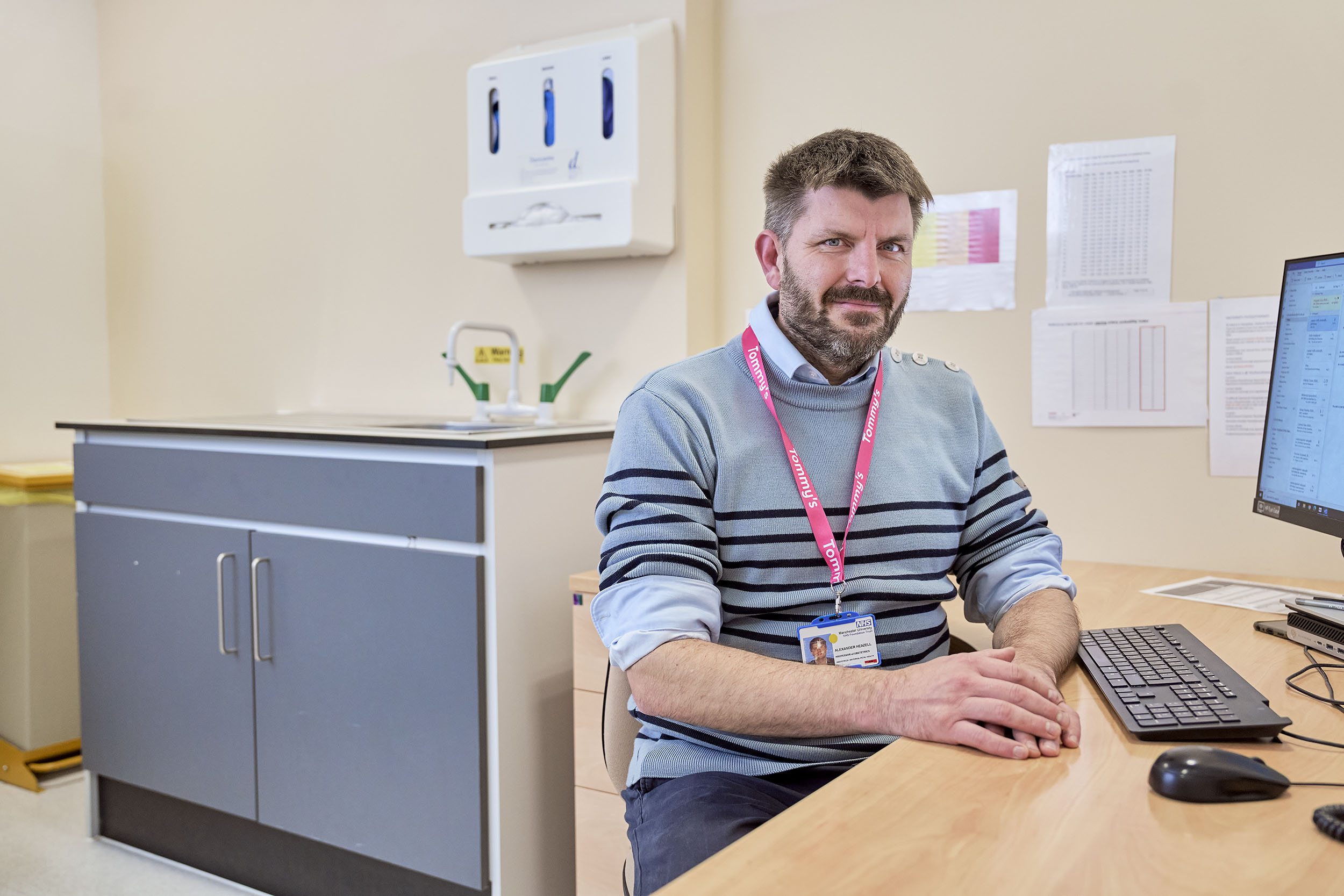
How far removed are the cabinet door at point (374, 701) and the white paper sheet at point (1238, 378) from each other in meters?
1.43

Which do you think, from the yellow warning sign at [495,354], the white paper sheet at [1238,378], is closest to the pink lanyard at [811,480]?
the white paper sheet at [1238,378]

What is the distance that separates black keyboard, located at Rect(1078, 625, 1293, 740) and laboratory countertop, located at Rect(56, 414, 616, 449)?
3.51 feet

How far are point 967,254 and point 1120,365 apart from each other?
0.38m

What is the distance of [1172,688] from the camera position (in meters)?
0.97

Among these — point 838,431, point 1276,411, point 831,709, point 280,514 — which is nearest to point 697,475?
point 838,431

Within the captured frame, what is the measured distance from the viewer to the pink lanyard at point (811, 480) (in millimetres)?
1233

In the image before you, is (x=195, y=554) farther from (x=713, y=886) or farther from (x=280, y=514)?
(x=713, y=886)

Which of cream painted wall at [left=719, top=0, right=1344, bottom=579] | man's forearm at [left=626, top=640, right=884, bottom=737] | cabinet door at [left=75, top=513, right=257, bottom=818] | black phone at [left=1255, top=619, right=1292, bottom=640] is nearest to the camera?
man's forearm at [left=626, top=640, right=884, bottom=737]

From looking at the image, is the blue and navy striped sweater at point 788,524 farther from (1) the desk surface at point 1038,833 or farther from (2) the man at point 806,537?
(1) the desk surface at point 1038,833

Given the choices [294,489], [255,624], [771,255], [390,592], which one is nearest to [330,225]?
[294,489]

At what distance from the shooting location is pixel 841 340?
1.32m

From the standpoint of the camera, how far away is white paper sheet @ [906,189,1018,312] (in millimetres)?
2029

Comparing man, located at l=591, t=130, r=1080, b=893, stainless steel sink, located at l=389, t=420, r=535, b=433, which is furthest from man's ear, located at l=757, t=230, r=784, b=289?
stainless steel sink, located at l=389, t=420, r=535, b=433

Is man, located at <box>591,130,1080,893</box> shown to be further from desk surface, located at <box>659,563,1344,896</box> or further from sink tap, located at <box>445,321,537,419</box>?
sink tap, located at <box>445,321,537,419</box>
